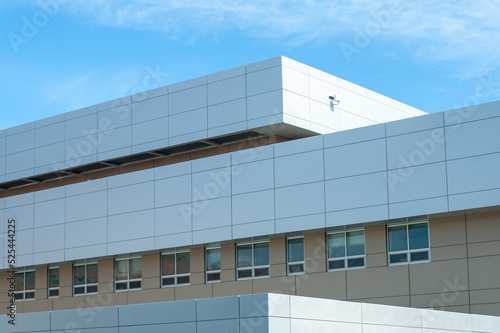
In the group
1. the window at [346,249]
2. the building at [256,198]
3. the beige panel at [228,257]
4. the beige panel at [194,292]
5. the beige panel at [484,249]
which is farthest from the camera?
the beige panel at [194,292]

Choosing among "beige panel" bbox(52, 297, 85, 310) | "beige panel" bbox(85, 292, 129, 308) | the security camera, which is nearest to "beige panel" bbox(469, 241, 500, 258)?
the security camera

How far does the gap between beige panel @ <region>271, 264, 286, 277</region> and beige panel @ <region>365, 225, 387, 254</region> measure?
3410mm

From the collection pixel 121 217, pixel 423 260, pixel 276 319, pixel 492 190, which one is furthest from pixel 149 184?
pixel 276 319

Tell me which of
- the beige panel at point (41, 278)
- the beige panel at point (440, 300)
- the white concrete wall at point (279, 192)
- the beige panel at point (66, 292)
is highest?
the white concrete wall at point (279, 192)

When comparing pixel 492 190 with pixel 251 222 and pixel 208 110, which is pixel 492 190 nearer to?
pixel 251 222

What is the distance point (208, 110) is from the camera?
32562mm

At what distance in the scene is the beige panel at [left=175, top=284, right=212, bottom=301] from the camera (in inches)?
1232

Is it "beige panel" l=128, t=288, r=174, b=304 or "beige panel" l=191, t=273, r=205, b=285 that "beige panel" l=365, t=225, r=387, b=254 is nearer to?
"beige panel" l=191, t=273, r=205, b=285

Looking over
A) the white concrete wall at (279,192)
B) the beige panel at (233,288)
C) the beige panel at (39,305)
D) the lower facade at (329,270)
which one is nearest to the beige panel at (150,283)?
the lower facade at (329,270)

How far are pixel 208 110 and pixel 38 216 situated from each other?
387 inches

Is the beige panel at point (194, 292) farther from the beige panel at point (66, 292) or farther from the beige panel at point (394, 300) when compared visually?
the beige panel at point (394, 300)

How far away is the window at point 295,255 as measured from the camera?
1147 inches

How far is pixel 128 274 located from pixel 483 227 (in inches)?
602

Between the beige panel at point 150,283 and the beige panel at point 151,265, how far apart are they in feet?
0.42
